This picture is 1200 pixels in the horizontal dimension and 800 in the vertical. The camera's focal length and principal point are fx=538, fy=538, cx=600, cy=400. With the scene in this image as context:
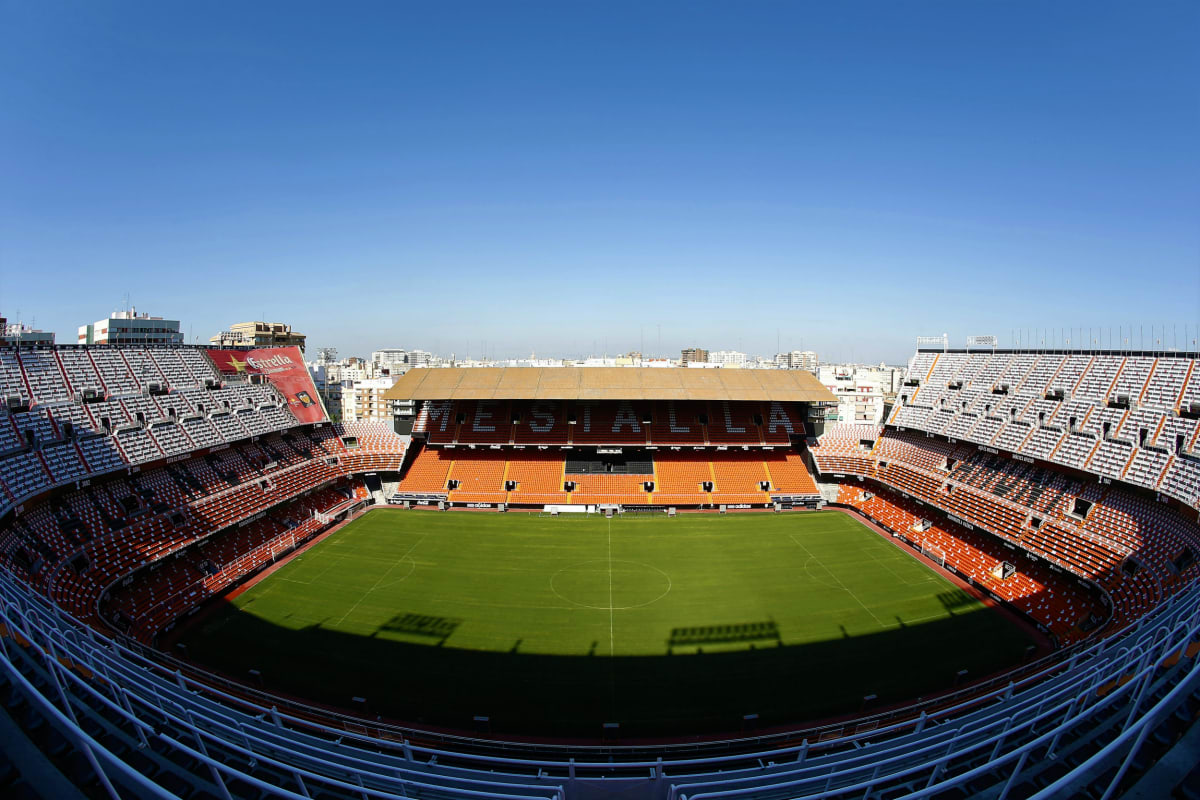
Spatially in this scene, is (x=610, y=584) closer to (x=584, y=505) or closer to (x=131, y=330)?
(x=584, y=505)

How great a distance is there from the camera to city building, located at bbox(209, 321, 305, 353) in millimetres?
87688

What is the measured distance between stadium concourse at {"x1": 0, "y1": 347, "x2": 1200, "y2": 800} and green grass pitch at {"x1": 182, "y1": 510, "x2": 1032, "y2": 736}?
132 centimetres

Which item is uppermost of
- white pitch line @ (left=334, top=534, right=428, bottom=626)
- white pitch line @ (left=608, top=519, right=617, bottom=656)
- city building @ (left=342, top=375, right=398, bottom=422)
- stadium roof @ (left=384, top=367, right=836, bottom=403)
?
stadium roof @ (left=384, top=367, right=836, bottom=403)

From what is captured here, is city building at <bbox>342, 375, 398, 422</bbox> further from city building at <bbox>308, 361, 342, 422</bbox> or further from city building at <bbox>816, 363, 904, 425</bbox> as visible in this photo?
city building at <bbox>816, 363, 904, 425</bbox>

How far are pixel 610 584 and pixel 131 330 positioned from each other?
78.9 meters

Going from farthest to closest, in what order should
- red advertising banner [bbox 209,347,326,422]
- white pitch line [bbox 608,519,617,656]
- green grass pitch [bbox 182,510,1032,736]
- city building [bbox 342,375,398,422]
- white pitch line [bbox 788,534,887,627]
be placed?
city building [bbox 342,375,398,422] → red advertising banner [bbox 209,347,326,422] → white pitch line [bbox 788,534,887,627] → white pitch line [bbox 608,519,617,656] → green grass pitch [bbox 182,510,1032,736]

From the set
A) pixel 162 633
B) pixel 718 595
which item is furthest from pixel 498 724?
pixel 162 633

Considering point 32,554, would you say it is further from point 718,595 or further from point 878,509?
point 878,509

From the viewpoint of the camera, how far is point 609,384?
Answer: 3516 centimetres

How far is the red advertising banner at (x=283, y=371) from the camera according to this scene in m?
36.2

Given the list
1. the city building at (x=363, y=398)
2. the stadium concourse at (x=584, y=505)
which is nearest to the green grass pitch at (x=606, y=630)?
the stadium concourse at (x=584, y=505)

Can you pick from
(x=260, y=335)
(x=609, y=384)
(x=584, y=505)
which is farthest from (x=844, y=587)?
(x=260, y=335)

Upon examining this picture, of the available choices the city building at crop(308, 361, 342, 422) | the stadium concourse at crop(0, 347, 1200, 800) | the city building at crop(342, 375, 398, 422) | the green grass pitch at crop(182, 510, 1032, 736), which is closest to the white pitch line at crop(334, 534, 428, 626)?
the green grass pitch at crop(182, 510, 1032, 736)

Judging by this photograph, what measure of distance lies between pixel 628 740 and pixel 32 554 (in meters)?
21.0
